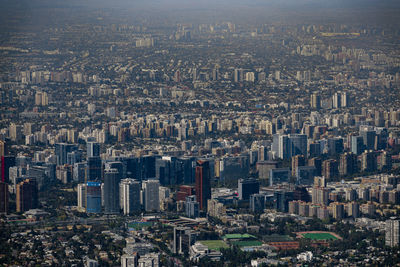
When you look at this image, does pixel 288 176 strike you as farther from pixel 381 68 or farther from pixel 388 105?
pixel 381 68

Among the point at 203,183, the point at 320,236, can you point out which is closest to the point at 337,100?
the point at 203,183

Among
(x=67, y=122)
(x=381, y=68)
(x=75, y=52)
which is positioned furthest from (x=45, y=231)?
(x=75, y=52)

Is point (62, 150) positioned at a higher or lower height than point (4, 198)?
lower

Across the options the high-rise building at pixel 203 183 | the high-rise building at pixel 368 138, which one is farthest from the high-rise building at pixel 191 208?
the high-rise building at pixel 368 138

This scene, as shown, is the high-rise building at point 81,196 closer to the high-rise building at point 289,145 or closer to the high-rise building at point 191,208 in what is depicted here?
the high-rise building at point 191,208

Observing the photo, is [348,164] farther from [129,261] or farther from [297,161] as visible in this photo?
[129,261]

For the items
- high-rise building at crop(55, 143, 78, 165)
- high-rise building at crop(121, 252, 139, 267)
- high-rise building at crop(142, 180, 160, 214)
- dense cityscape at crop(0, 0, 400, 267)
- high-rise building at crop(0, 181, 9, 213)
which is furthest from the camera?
high-rise building at crop(55, 143, 78, 165)

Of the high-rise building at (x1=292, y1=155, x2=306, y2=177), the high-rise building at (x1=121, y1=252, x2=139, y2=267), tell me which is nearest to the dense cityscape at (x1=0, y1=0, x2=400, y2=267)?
the high-rise building at (x1=121, y1=252, x2=139, y2=267)

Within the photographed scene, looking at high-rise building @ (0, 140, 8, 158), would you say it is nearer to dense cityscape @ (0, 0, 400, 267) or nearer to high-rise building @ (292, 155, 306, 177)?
dense cityscape @ (0, 0, 400, 267)
